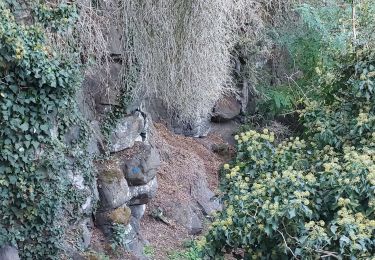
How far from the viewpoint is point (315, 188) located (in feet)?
13.2

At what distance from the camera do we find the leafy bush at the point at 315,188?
348 cm

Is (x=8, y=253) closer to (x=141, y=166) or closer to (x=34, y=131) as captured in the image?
(x=34, y=131)

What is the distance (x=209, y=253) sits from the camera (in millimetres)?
4086

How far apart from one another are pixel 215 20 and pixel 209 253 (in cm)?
476

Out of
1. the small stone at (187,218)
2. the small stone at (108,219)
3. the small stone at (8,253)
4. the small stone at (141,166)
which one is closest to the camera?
the small stone at (8,253)

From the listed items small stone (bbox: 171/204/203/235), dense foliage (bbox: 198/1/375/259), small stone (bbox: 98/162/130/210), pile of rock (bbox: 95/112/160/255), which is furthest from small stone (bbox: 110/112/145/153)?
dense foliage (bbox: 198/1/375/259)

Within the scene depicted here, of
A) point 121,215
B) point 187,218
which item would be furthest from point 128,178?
point 187,218

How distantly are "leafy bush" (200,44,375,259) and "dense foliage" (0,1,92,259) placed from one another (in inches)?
103

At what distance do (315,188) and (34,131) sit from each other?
357 cm

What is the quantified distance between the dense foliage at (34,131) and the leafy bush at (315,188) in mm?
2615

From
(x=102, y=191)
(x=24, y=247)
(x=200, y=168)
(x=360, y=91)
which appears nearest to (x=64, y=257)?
(x=24, y=247)

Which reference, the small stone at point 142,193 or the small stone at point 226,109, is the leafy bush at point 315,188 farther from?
the small stone at point 226,109

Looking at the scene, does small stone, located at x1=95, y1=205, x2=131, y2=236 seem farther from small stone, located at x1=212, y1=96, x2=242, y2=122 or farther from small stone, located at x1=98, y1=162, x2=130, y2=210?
small stone, located at x1=212, y1=96, x2=242, y2=122

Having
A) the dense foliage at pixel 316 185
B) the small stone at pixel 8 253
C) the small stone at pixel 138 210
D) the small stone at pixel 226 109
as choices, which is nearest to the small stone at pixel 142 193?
the small stone at pixel 138 210
